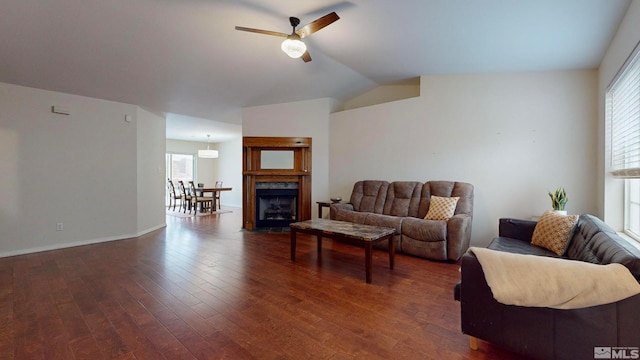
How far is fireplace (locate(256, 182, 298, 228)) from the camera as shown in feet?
18.5

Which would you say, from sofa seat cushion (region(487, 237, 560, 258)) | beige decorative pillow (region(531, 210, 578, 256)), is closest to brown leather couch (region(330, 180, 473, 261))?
sofa seat cushion (region(487, 237, 560, 258))

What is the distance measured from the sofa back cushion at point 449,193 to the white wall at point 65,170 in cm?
507

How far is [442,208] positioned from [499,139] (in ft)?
4.48

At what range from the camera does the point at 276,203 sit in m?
5.79

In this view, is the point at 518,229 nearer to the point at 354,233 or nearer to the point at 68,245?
the point at 354,233

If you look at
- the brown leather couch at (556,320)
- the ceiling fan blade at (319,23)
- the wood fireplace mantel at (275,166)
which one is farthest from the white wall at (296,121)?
the brown leather couch at (556,320)

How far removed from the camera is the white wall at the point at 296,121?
18.4ft

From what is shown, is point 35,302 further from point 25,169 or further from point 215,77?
point 215,77

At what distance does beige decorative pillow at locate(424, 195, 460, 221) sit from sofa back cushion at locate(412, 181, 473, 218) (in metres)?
0.09

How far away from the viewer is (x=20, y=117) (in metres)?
3.76

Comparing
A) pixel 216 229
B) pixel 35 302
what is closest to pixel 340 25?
pixel 35 302

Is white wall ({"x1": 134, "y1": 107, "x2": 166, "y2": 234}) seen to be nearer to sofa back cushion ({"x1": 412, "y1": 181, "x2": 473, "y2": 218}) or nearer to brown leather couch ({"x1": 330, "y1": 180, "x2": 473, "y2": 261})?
brown leather couch ({"x1": 330, "y1": 180, "x2": 473, "y2": 261})

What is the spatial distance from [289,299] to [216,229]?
12.1ft

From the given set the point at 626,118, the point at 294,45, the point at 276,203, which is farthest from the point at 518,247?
the point at 276,203
